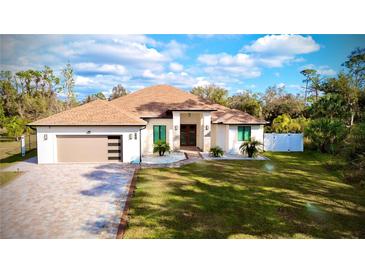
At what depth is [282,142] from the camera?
723 inches

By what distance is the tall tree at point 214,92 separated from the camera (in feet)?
117

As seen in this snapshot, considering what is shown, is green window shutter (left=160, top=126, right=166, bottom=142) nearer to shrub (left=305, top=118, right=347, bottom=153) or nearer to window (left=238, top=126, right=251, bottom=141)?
window (left=238, top=126, right=251, bottom=141)

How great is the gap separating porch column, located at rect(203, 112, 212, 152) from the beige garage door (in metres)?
7.26

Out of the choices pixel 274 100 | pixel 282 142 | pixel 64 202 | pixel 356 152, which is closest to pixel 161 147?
pixel 64 202

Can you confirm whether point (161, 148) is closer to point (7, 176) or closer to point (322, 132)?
point (7, 176)

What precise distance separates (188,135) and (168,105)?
122 inches

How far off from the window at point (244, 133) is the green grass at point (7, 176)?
45.1 ft

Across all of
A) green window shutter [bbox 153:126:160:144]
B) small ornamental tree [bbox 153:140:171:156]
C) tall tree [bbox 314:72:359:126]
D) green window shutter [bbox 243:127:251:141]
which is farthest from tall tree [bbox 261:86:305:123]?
small ornamental tree [bbox 153:140:171:156]

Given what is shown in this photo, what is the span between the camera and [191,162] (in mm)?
14055

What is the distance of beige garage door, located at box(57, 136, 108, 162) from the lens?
44.0ft

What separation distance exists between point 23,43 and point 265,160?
44.9ft

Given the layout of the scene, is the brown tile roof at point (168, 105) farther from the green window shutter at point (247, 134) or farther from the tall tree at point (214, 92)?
the tall tree at point (214, 92)
